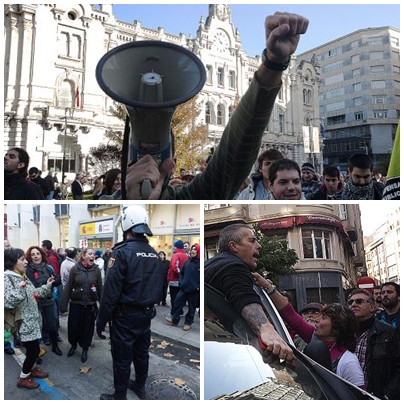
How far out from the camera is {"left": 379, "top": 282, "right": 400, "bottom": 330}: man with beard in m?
2.01

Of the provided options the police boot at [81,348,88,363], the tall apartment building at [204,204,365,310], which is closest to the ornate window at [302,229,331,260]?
the tall apartment building at [204,204,365,310]

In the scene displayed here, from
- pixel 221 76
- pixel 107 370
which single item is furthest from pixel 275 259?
pixel 221 76

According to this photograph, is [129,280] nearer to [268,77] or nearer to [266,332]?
[266,332]

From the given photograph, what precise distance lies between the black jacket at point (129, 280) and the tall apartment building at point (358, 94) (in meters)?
28.9

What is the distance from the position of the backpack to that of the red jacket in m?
0.82

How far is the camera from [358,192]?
221 centimetres

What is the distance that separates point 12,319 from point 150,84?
57.1 inches

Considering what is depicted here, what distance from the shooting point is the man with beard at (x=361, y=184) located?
7.24ft

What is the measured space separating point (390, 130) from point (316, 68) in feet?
24.7

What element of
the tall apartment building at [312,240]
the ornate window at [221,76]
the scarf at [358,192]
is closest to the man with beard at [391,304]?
the tall apartment building at [312,240]

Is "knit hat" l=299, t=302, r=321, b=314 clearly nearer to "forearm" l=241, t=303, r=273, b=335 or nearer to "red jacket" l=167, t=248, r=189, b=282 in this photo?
"forearm" l=241, t=303, r=273, b=335

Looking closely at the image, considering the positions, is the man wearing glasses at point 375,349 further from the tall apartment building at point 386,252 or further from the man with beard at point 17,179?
the man with beard at point 17,179

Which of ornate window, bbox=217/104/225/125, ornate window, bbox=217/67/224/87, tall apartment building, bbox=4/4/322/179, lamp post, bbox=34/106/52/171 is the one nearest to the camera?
tall apartment building, bbox=4/4/322/179

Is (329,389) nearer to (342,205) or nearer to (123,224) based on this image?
(342,205)
